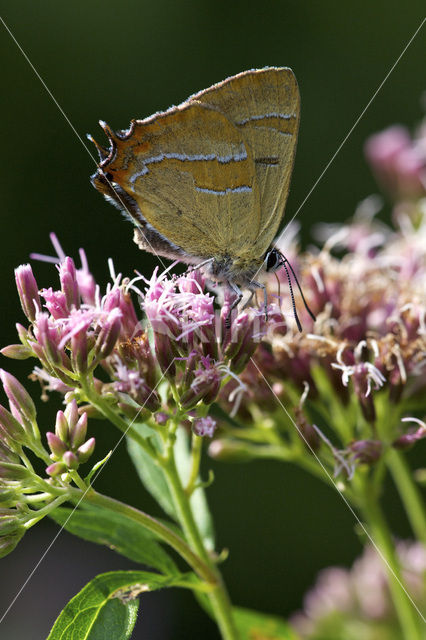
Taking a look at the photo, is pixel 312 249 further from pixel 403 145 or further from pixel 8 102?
pixel 8 102

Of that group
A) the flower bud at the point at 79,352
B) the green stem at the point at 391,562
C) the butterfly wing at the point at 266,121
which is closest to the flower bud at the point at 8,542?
the flower bud at the point at 79,352

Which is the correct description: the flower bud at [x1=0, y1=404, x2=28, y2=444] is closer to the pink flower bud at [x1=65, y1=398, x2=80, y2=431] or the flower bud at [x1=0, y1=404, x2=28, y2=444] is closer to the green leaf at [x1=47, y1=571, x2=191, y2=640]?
the pink flower bud at [x1=65, y1=398, x2=80, y2=431]

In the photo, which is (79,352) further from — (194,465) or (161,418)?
(194,465)

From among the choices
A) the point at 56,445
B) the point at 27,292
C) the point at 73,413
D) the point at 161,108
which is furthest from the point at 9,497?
the point at 161,108

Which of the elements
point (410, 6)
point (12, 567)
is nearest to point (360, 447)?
point (12, 567)

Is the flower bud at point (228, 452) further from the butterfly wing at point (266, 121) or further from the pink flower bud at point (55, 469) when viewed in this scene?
the pink flower bud at point (55, 469)

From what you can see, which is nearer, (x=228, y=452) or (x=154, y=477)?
(x=154, y=477)

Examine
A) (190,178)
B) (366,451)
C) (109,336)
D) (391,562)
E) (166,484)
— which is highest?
(190,178)
